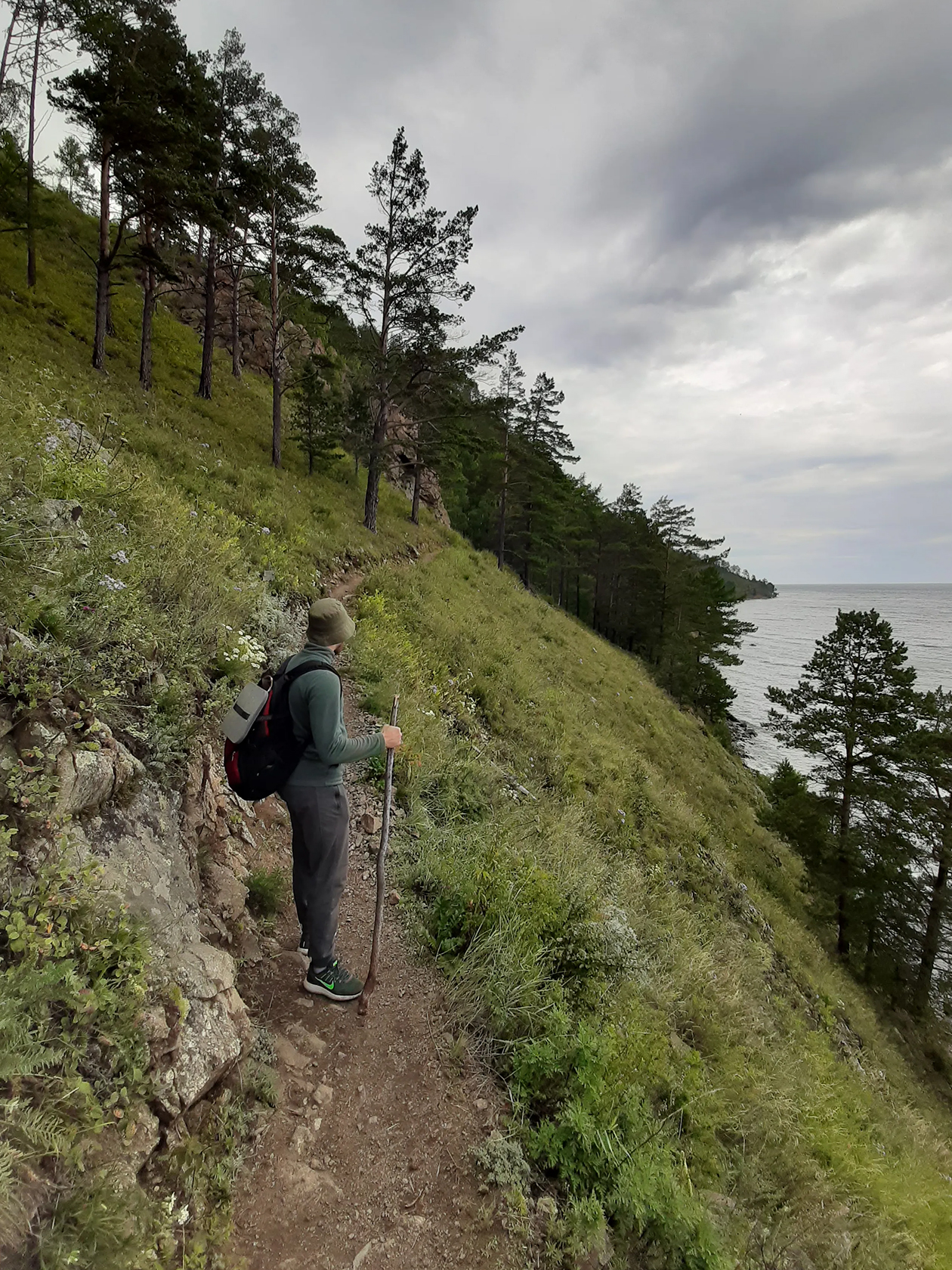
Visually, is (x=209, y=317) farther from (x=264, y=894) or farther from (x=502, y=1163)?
(x=502, y=1163)

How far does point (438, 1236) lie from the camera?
2.66 m

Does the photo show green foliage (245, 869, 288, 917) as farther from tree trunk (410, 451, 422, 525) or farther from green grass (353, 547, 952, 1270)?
tree trunk (410, 451, 422, 525)

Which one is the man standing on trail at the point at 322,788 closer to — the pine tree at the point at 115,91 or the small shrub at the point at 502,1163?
the small shrub at the point at 502,1163

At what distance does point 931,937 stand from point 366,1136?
67.0ft

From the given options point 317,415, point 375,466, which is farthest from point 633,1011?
point 317,415

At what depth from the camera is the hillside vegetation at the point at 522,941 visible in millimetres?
2893

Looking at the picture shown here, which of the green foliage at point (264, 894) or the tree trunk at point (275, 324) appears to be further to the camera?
the tree trunk at point (275, 324)

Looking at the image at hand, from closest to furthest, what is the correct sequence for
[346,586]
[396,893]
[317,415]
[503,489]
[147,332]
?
[396,893] < [346,586] < [147,332] < [317,415] < [503,489]

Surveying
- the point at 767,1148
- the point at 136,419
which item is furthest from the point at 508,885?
the point at 136,419

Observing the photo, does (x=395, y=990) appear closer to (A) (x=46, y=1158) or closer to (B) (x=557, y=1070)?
(B) (x=557, y=1070)

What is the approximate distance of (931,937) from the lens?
637 inches

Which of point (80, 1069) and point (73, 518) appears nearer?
point (80, 1069)

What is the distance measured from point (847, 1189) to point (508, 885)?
11.5 ft

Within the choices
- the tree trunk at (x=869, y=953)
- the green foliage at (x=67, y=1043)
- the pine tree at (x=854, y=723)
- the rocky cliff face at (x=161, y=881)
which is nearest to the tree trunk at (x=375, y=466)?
the pine tree at (x=854, y=723)
